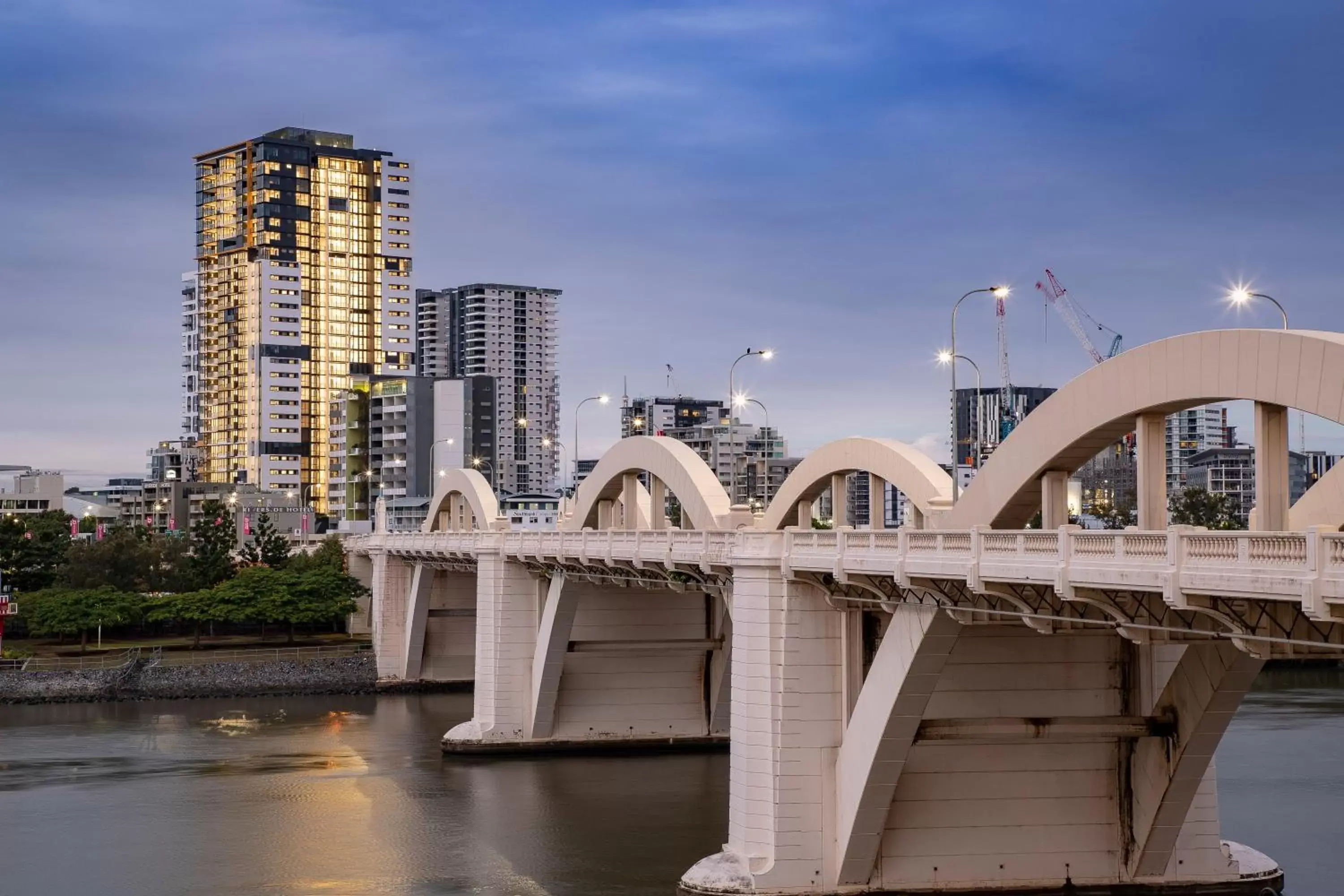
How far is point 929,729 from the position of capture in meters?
36.2

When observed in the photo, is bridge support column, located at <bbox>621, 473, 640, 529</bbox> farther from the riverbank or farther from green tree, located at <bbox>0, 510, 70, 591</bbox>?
green tree, located at <bbox>0, 510, 70, 591</bbox>

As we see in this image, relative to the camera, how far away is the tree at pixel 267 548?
126625mm

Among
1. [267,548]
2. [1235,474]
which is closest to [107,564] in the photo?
[267,548]

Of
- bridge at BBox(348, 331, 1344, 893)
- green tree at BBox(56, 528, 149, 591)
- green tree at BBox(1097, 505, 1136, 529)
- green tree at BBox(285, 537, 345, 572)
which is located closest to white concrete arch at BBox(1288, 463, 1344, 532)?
bridge at BBox(348, 331, 1344, 893)

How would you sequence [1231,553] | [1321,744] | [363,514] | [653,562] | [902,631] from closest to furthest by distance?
[1231,553], [902,631], [653,562], [1321,744], [363,514]

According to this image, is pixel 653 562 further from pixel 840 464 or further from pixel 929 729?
pixel 929 729

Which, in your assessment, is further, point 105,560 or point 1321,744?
point 105,560

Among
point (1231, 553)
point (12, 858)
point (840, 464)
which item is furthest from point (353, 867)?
point (1231, 553)

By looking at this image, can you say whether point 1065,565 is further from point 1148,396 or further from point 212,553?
point 212,553

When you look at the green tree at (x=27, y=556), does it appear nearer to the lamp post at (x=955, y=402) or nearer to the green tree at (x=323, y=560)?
the green tree at (x=323, y=560)

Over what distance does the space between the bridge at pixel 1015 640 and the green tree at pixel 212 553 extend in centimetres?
7211

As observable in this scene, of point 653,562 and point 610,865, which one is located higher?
point 653,562

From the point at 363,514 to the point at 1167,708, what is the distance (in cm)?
15883

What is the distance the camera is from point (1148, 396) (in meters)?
27.1
